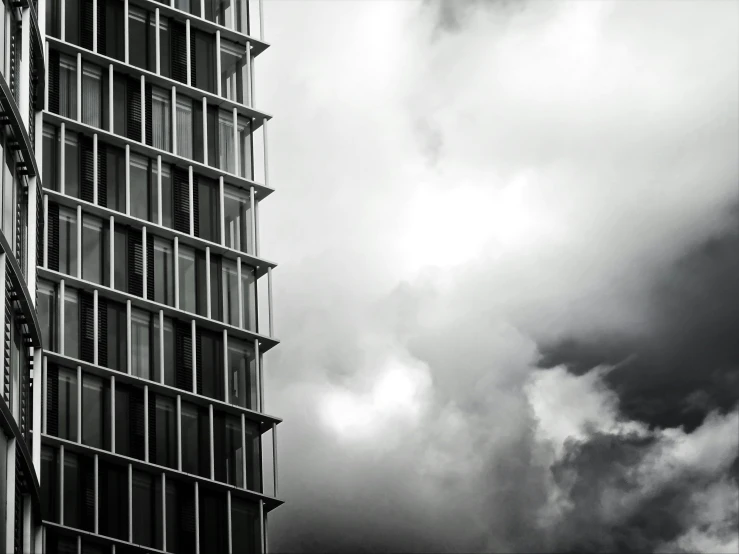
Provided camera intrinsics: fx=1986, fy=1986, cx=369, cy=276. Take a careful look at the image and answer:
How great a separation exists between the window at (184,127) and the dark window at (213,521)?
13733mm

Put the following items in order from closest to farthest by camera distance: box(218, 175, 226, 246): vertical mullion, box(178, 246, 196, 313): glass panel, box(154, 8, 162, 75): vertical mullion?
box(178, 246, 196, 313): glass panel → box(154, 8, 162, 75): vertical mullion → box(218, 175, 226, 246): vertical mullion

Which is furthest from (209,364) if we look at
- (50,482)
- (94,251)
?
(50,482)

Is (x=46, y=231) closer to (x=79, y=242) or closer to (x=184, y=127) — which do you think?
(x=79, y=242)

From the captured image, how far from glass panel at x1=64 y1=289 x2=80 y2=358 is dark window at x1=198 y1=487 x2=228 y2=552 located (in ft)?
23.8

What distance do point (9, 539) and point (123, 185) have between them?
34950 mm

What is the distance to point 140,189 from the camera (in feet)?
252

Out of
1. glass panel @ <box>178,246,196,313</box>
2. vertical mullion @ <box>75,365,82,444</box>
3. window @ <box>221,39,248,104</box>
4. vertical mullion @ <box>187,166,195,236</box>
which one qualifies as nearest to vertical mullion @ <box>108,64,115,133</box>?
vertical mullion @ <box>187,166,195,236</box>

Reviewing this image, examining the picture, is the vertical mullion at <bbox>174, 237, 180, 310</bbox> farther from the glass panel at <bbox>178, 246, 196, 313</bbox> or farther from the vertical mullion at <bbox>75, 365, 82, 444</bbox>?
the vertical mullion at <bbox>75, 365, 82, 444</bbox>

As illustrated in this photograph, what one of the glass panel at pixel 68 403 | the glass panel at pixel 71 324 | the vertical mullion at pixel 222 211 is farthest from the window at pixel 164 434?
the vertical mullion at pixel 222 211

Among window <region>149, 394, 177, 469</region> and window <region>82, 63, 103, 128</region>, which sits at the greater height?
window <region>82, 63, 103, 128</region>

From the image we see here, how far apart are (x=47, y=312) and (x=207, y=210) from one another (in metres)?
9.38

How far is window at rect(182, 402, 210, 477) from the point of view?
74.5 m

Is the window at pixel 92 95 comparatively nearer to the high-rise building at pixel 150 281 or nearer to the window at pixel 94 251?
the high-rise building at pixel 150 281

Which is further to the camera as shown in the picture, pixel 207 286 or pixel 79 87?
pixel 207 286
